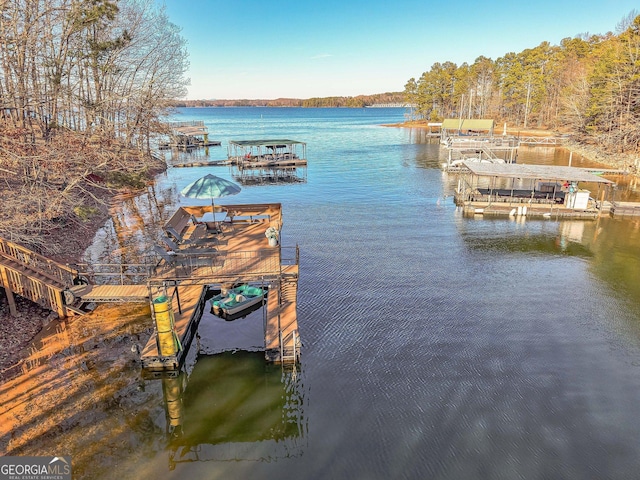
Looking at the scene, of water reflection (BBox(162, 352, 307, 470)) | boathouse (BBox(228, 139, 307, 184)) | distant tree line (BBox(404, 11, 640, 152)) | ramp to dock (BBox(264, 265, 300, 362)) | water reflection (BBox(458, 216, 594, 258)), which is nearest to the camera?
water reflection (BBox(162, 352, 307, 470))

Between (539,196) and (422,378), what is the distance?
23949 millimetres

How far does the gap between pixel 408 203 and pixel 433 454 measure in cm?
2400

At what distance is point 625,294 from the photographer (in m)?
16.7

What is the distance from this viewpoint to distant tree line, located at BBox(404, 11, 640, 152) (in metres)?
48.3

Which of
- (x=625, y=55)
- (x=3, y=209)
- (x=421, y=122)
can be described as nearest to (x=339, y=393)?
(x=3, y=209)

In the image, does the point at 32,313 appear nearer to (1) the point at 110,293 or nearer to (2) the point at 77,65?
(1) the point at 110,293

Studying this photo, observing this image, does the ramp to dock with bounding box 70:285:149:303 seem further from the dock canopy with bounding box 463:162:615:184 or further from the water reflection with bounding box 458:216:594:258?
the dock canopy with bounding box 463:162:615:184

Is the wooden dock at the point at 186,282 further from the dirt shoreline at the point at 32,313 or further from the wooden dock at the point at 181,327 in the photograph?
the dirt shoreline at the point at 32,313

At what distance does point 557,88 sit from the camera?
82500 millimetres

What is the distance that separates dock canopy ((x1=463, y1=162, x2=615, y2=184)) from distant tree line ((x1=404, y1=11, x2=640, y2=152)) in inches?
839

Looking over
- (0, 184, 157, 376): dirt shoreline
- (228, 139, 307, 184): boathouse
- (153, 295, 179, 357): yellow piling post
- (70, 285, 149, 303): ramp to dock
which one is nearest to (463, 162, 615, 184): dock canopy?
(228, 139, 307, 184): boathouse
